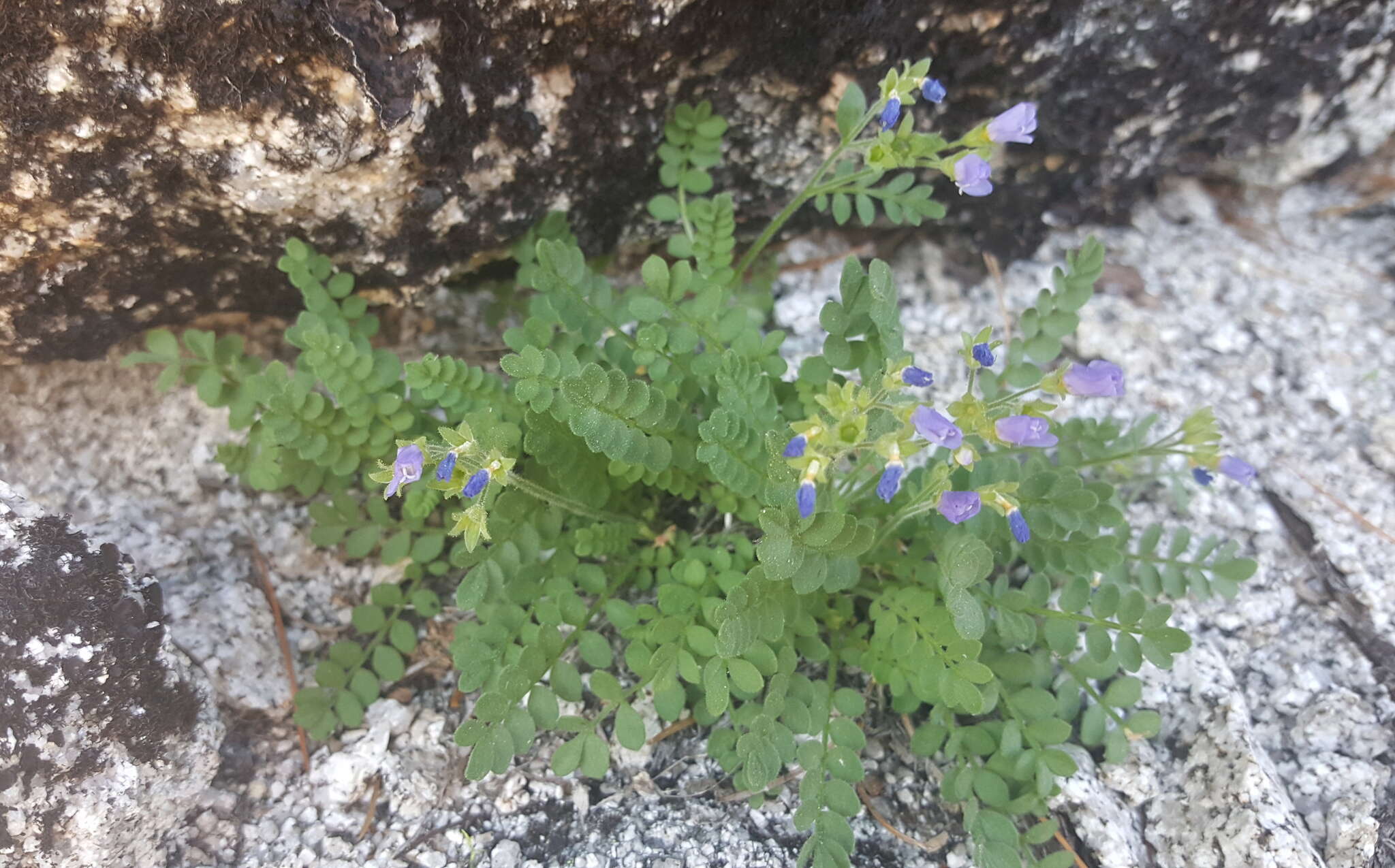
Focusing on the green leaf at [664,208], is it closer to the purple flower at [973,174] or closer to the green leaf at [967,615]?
the purple flower at [973,174]

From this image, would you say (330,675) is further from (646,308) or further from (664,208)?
(664,208)

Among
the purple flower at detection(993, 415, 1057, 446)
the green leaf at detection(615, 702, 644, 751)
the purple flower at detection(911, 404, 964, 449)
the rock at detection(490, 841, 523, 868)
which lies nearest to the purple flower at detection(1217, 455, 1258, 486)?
the purple flower at detection(993, 415, 1057, 446)

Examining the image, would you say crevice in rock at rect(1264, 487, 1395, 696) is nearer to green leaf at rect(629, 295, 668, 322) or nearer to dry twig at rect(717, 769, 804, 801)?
dry twig at rect(717, 769, 804, 801)

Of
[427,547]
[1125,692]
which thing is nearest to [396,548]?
[427,547]

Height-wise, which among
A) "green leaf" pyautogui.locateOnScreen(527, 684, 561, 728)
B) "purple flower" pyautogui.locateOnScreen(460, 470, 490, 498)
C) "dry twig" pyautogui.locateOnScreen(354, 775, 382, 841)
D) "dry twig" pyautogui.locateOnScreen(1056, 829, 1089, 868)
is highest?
"purple flower" pyautogui.locateOnScreen(460, 470, 490, 498)

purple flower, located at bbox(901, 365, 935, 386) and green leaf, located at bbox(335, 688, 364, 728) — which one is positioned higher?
purple flower, located at bbox(901, 365, 935, 386)

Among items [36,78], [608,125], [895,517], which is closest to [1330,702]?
[895,517]
